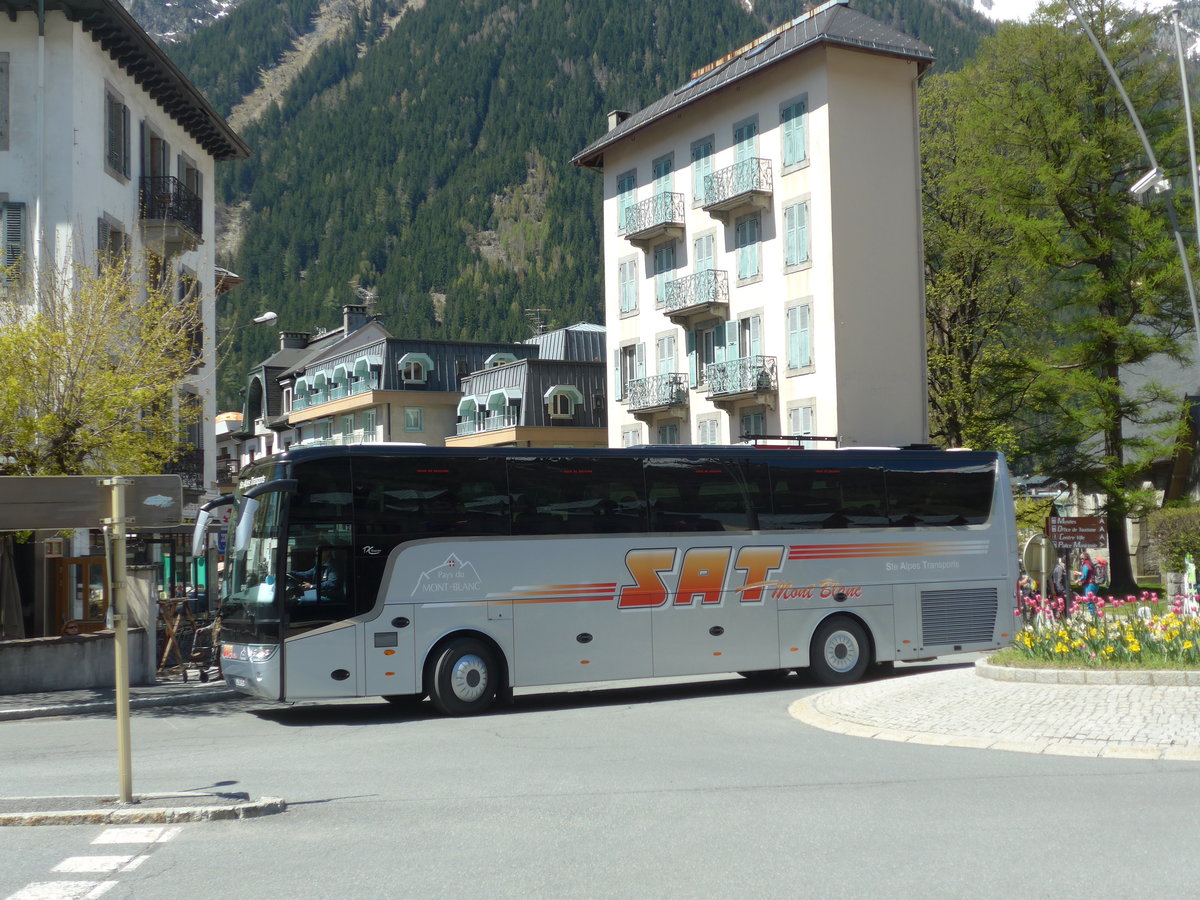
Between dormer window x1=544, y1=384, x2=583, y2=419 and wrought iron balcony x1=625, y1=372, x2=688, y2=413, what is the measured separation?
464 inches

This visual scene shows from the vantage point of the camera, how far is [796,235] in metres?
41.9

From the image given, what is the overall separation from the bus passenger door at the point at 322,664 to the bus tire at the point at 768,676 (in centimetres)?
742

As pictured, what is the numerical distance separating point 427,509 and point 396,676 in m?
2.17

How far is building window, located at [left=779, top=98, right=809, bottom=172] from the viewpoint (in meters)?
41.7

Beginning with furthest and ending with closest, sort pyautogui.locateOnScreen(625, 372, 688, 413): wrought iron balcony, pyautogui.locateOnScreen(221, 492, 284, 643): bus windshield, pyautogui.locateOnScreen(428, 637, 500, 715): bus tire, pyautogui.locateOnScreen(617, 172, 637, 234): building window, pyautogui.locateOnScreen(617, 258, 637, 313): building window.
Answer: pyautogui.locateOnScreen(617, 172, 637, 234): building window, pyautogui.locateOnScreen(617, 258, 637, 313): building window, pyautogui.locateOnScreen(625, 372, 688, 413): wrought iron balcony, pyautogui.locateOnScreen(428, 637, 500, 715): bus tire, pyautogui.locateOnScreen(221, 492, 284, 643): bus windshield

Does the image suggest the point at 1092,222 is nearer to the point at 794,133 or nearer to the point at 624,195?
the point at 794,133

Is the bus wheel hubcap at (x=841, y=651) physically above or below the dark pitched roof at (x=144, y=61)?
below

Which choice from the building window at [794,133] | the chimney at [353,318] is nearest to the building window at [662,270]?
the building window at [794,133]

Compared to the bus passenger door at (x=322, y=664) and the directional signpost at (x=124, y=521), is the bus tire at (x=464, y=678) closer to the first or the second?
the bus passenger door at (x=322, y=664)

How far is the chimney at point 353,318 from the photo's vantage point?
95.2m

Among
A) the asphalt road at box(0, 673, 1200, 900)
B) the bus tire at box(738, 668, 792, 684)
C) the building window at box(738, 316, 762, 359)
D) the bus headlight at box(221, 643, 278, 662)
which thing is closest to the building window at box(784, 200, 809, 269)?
the building window at box(738, 316, 762, 359)

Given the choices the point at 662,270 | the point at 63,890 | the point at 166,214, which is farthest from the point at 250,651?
the point at 662,270

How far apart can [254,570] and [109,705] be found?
179 inches

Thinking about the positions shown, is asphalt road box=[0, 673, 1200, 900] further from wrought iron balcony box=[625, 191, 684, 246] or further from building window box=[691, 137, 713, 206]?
wrought iron balcony box=[625, 191, 684, 246]
